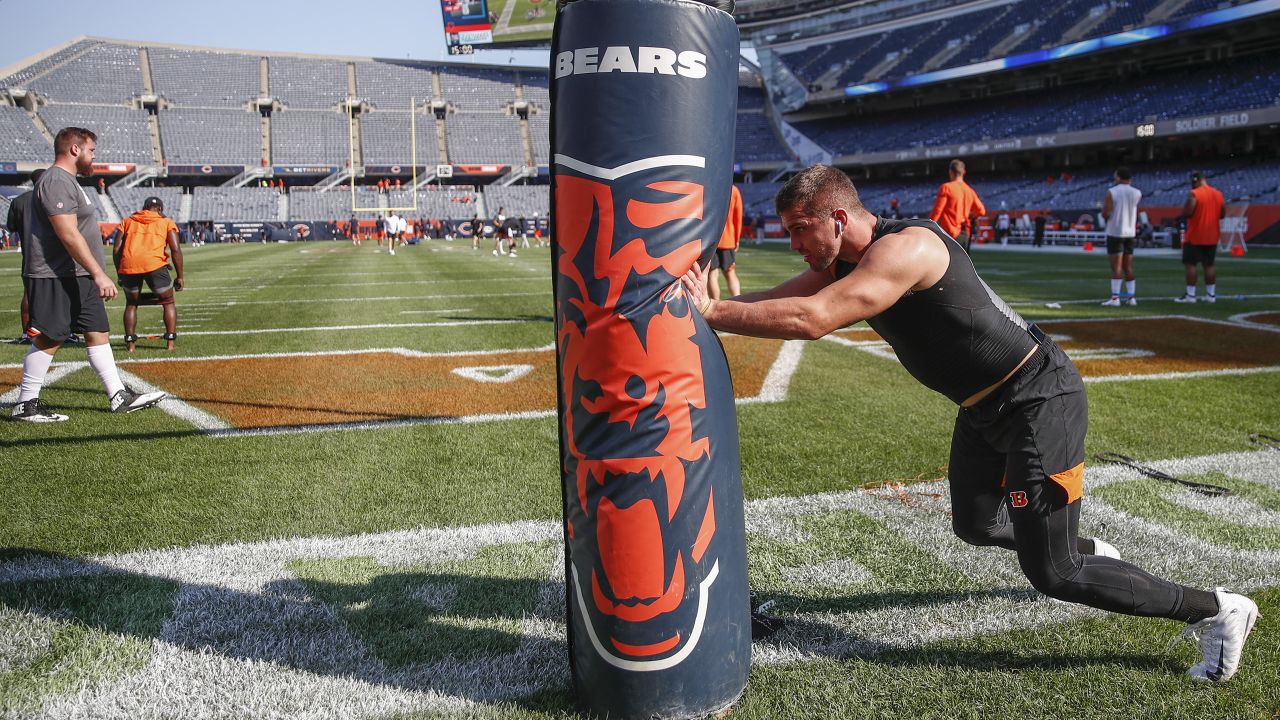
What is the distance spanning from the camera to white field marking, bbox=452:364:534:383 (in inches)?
296

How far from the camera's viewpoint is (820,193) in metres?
2.82

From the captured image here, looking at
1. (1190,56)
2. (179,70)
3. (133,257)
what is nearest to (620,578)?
(133,257)

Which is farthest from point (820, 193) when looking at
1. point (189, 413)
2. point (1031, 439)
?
point (189, 413)

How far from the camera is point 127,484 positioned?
15.3ft

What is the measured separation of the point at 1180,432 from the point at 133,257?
9792 mm

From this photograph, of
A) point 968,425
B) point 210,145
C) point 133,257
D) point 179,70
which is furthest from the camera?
point 179,70

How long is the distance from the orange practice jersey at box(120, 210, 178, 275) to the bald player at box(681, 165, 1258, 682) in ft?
28.5

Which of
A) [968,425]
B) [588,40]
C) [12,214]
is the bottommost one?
[968,425]

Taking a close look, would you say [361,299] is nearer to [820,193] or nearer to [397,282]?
[397,282]

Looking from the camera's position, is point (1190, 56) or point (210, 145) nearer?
point (1190, 56)

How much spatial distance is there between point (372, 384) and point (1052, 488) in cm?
583

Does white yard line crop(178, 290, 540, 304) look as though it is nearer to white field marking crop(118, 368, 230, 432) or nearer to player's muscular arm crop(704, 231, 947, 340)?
white field marking crop(118, 368, 230, 432)

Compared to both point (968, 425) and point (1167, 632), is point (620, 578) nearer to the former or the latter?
point (968, 425)

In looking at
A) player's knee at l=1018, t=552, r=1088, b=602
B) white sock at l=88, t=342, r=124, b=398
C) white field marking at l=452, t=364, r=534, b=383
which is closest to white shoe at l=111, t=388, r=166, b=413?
white sock at l=88, t=342, r=124, b=398
